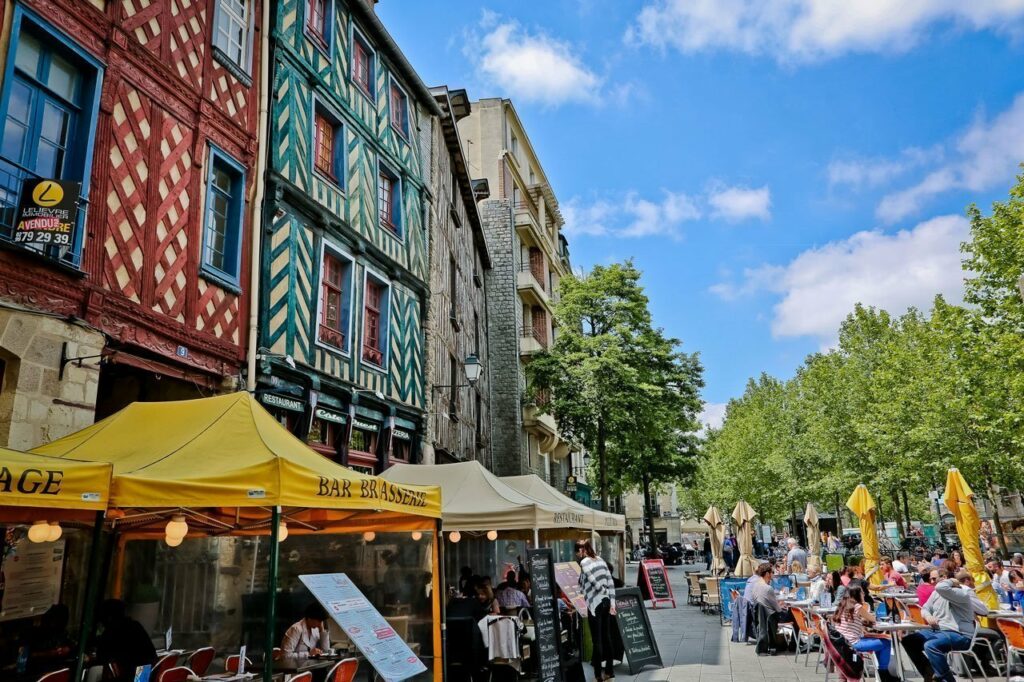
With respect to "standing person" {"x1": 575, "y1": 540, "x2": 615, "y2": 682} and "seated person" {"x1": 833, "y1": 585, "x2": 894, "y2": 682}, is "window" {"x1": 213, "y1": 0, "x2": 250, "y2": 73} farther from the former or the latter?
"seated person" {"x1": 833, "y1": 585, "x2": 894, "y2": 682}

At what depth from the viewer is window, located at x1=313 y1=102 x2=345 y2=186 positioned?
13617 millimetres

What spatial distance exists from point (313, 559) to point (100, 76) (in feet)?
27.1

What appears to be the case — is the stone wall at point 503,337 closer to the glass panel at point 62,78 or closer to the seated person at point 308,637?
the seated person at point 308,637

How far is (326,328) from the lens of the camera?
1312 centimetres

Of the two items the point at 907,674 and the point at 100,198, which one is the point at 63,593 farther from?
the point at 907,674

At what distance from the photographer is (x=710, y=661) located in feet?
36.7

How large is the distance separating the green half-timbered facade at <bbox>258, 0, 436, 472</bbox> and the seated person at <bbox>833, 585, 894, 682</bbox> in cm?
835

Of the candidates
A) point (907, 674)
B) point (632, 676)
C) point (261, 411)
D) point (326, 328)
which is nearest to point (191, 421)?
point (261, 411)

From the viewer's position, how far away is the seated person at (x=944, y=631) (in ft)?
25.5

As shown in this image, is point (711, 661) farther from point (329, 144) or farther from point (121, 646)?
point (329, 144)

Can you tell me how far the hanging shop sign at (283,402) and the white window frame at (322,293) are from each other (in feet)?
3.85

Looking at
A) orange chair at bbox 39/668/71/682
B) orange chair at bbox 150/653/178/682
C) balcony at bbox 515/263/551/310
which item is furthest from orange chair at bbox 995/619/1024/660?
balcony at bbox 515/263/551/310

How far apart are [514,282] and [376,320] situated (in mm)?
13988

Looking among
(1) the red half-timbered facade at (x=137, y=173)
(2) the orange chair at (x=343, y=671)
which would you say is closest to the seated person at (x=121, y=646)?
(2) the orange chair at (x=343, y=671)
